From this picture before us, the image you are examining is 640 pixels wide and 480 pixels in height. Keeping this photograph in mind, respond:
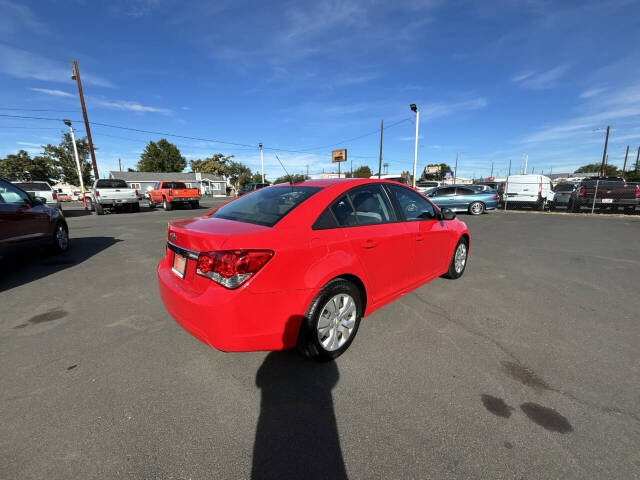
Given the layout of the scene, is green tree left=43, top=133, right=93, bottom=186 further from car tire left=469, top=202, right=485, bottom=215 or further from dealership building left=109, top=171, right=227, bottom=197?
car tire left=469, top=202, right=485, bottom=215

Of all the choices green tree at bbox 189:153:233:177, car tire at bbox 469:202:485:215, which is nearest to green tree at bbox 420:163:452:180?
green tree at bbox 189:153:233:177

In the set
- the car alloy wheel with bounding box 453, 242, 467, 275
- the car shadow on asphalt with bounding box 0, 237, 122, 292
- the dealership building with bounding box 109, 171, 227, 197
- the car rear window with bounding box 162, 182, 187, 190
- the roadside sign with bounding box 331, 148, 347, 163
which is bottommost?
the car shadow on asphalt with bounding box 0, 237, 122, 292

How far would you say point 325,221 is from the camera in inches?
99.0

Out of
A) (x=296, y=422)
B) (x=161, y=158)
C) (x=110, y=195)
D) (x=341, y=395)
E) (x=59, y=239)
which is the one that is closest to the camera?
(x=296, y=422)

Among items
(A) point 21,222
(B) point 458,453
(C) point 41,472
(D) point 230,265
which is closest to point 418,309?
(B) point 458,453

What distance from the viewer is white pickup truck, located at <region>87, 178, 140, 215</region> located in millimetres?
14641

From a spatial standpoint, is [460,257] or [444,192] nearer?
[460,257]

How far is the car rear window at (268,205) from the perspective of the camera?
2.51m

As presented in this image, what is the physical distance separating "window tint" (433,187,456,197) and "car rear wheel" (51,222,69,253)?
1448 cm

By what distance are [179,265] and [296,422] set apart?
1502 millimetres

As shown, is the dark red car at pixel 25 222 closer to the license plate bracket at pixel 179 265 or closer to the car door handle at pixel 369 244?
the license plate bracket at pixel 179 265

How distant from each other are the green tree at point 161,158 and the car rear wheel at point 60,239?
8055 cm

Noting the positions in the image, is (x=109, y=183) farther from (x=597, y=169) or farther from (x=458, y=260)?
(x=597, y=169)

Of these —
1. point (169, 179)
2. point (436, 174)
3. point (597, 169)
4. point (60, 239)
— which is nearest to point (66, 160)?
point (169, 179)
